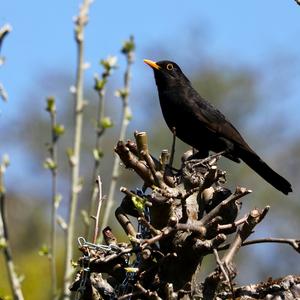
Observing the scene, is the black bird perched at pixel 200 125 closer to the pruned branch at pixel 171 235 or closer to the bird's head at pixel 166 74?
the bird's head at pixel 166 74

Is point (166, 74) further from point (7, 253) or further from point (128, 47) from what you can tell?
point (7, 253)

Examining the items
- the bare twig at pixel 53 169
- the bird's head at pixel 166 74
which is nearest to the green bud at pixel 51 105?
the bare twig at pixel 53 169

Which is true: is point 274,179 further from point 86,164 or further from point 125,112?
point 86,164

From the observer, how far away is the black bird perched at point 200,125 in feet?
27.6

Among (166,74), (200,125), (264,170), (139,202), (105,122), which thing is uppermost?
(166,74)

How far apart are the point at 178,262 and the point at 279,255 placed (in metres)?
26.4

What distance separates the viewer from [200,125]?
8.50 m

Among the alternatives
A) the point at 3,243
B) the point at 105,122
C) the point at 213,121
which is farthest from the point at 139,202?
the point at 213,121

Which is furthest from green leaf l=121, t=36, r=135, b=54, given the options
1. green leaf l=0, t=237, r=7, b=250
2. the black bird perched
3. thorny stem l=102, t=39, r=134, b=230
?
the black bird perched

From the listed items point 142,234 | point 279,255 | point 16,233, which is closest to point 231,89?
point 279,255

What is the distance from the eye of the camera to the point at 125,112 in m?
5.14

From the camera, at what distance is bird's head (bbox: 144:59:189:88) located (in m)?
8.96

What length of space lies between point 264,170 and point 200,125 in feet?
2.13

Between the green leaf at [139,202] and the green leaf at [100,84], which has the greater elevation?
the green leaf at [100,84]
